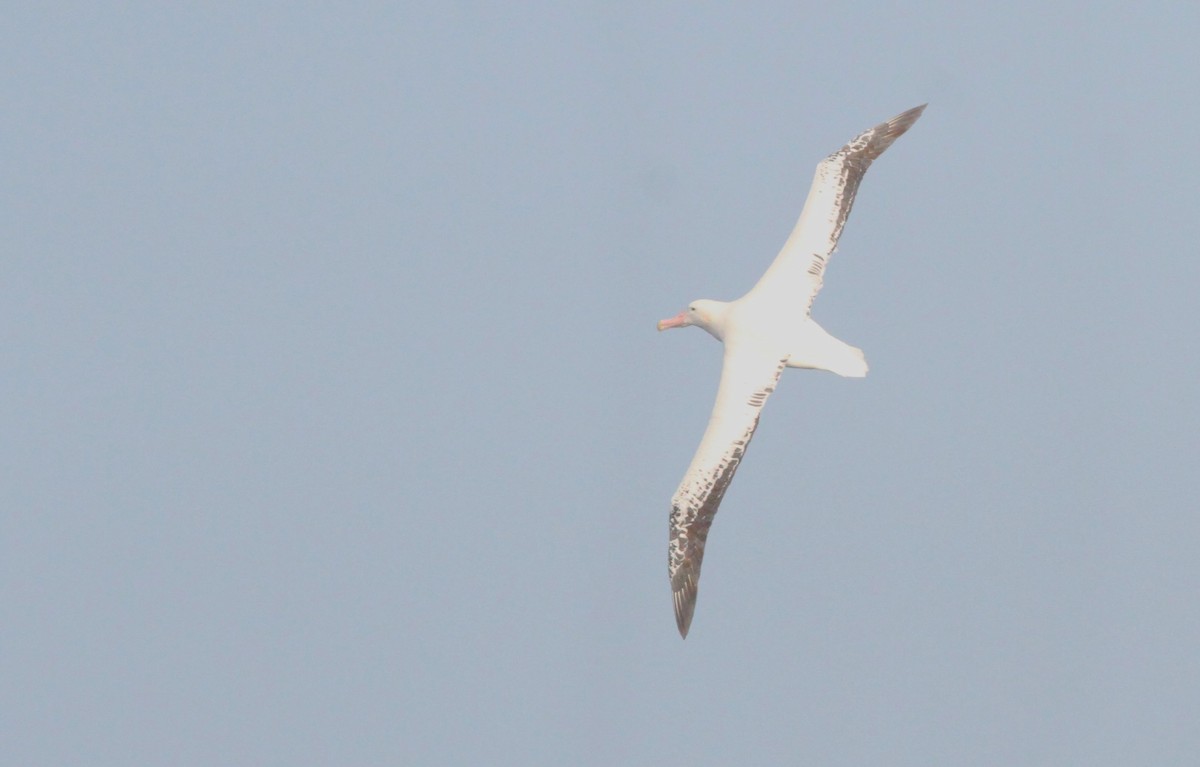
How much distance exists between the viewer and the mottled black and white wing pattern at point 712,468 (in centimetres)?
3338

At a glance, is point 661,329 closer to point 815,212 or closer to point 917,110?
point 815,212

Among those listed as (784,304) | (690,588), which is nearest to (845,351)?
(784,304)

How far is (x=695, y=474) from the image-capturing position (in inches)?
1324

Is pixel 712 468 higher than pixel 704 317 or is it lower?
lower

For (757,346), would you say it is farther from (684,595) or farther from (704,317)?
(684,595)

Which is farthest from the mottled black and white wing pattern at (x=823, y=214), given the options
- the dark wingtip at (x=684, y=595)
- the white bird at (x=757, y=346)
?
the dark wingtip at (x=684, y=595)

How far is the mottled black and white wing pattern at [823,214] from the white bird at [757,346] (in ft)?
0.06

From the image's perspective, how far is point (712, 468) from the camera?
33.7 metres

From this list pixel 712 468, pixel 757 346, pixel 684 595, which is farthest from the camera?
pixel 757 346

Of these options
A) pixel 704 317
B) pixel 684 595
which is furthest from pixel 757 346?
pixel 684 595

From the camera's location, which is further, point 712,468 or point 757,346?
point 757,346

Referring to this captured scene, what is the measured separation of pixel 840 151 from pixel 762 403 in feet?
20.3

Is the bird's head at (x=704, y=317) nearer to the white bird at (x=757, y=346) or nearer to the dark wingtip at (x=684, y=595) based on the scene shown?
the white bird at (x=757, y=346)

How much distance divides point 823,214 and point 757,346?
11.0 ft
